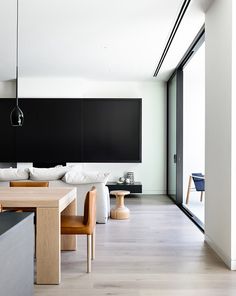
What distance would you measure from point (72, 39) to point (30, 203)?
10.7 feet

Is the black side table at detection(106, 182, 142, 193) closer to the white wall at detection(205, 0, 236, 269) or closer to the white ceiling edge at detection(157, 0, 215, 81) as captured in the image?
the white ceiling edge at detection(157, 0, 215, 81)

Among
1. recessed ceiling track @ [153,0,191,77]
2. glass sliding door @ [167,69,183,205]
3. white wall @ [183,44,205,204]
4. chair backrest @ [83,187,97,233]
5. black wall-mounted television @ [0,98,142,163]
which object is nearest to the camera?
chair backrest @ [83,187,97,233]

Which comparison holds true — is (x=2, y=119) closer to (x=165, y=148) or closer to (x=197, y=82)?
(x=165, y=148)

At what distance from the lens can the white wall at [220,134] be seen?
3037 millimetres

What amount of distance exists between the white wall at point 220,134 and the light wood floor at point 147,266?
25 cm


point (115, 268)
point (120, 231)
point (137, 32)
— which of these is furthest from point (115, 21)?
point (115, 268)

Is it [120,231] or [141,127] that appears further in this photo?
[141,127]

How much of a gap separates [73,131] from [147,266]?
5140mm

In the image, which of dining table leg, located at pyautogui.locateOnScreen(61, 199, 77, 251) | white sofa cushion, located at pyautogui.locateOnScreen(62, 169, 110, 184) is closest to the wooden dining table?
dining table leg, located at pyautogui.locateOnScreen(61, 199, 77, 251)

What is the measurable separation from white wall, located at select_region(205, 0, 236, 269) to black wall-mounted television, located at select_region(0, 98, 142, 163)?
160 inches

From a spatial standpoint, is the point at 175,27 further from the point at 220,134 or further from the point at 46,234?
the point at 46,234

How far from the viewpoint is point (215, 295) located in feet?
8.07

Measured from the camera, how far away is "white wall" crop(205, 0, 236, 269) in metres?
3.04

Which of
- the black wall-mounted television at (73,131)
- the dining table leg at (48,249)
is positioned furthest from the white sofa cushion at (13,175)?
the black wall-mounted television at (73,131)
